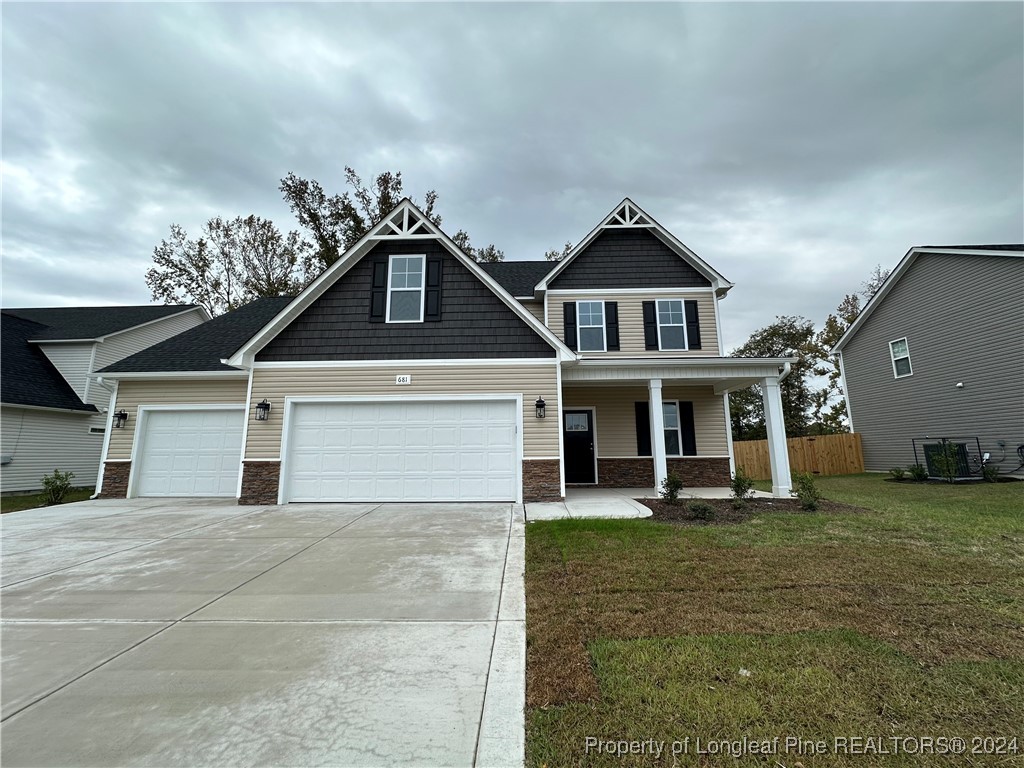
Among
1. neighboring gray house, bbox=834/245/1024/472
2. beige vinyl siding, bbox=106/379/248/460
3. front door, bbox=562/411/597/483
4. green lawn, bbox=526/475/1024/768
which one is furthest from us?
front door, bbox=562/411/597/483

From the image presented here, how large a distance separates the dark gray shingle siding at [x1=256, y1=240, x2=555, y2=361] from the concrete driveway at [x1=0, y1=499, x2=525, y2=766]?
452 cm

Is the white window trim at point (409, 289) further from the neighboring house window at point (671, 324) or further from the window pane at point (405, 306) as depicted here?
the neighboring house window at point (671, 324)

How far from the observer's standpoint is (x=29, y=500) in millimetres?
11711

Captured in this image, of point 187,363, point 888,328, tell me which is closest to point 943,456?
point 888,328

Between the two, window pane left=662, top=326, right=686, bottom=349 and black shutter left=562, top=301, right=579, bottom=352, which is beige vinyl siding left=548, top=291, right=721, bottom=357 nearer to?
black shutter left=562, top=301, right=579, bottom=352

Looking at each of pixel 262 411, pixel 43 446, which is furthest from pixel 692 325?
pixel 43 446

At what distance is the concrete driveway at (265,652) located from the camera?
1.97 m

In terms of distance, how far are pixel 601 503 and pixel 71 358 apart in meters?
19.4

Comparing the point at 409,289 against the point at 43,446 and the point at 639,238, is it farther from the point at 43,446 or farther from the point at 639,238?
the point at 43,446

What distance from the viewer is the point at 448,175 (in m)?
15.0

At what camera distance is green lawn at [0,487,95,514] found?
10470 mm

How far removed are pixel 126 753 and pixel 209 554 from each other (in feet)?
12.9

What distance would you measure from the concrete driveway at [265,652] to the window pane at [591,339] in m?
7.54

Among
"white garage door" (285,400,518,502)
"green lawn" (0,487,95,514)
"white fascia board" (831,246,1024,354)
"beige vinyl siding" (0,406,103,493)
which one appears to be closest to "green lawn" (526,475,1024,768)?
"white garage door" (285,400,518,502)
